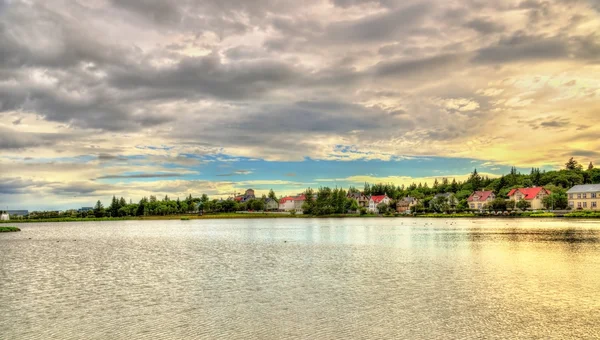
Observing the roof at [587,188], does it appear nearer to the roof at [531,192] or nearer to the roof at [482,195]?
the roof at [531,192]

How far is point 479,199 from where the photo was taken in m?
184

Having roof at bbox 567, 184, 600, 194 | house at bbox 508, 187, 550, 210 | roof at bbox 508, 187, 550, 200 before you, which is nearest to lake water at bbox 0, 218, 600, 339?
roof at bbox 567, 184, 600, 194

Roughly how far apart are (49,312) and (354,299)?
535 inches

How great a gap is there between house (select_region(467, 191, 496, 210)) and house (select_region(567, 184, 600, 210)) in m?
34.2

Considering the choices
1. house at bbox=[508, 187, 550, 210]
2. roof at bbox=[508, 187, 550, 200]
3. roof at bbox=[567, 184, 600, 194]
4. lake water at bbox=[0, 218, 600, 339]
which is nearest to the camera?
lake water at bbox=[0, 218, 600, 339]

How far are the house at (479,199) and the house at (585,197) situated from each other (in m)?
34.2

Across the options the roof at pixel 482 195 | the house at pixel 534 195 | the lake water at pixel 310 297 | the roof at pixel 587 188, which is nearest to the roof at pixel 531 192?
the house at pixel 534 195

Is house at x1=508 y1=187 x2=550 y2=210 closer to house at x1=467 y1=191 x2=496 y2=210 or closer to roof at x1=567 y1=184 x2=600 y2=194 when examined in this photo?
house at x1=467 y1=191 x2=496 y2=210

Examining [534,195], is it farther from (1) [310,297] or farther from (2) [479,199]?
(1) [310,297]

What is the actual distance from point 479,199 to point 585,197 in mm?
43649

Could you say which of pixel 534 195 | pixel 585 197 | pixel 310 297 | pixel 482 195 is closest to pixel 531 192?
pixel 534 195

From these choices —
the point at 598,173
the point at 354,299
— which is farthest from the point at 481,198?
the point at 354,299

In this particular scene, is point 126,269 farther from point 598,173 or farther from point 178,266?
point 598,173

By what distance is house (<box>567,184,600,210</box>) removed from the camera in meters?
141
